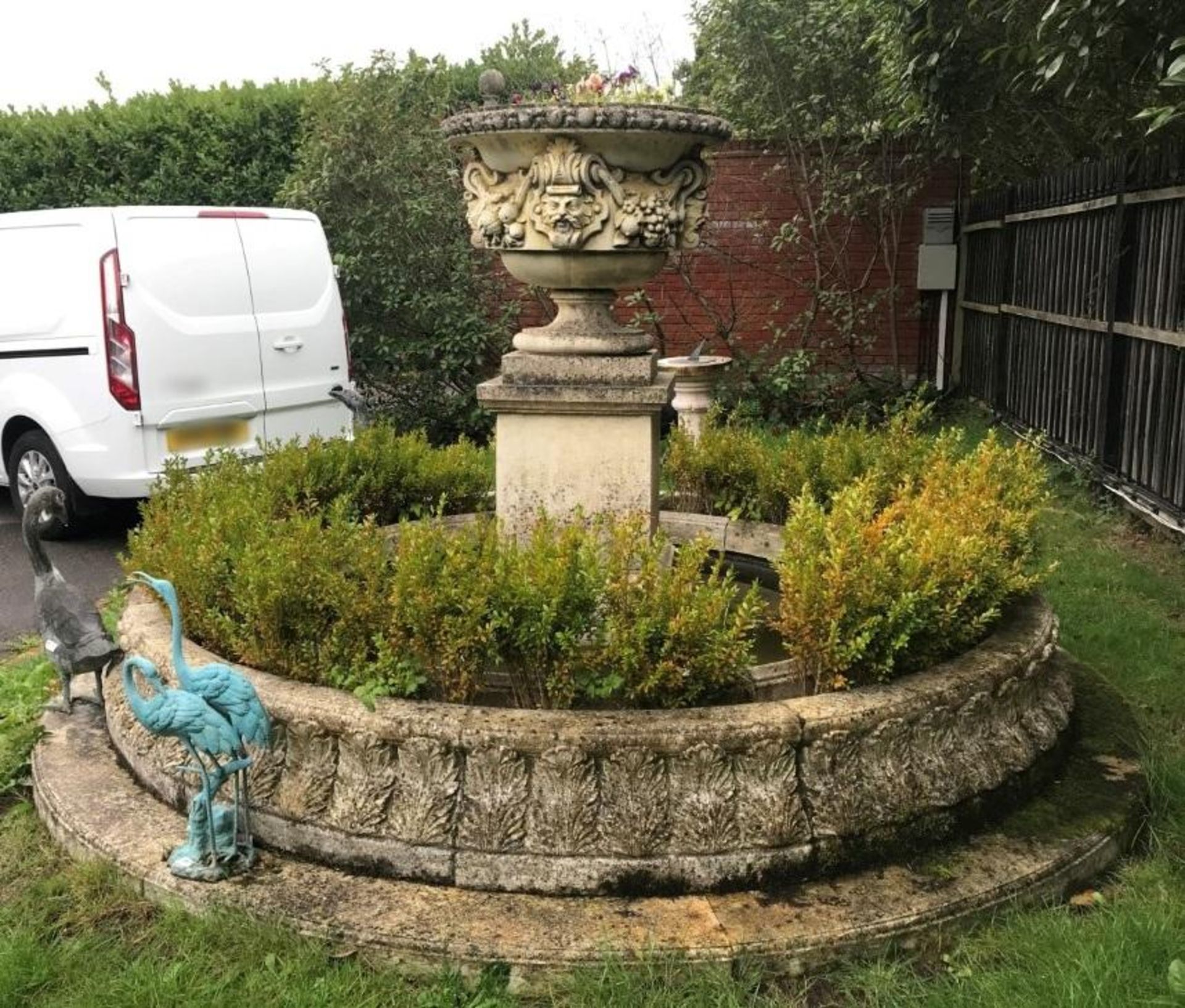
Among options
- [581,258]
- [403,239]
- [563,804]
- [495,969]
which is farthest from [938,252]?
[495,969]

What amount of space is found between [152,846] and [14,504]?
584cm

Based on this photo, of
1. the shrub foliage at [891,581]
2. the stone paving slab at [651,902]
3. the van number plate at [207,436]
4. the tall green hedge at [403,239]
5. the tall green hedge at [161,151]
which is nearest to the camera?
the stone paving slab at [651,902]

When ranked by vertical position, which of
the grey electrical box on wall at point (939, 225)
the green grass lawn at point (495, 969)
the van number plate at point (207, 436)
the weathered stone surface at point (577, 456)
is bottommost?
the green grass lawn at point (495, 969)

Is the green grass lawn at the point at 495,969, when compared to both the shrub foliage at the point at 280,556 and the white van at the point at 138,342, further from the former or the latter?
the white van at the point at 138,342

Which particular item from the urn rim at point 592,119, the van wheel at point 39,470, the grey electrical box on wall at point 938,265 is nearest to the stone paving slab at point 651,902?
the urn rim at point 592,119

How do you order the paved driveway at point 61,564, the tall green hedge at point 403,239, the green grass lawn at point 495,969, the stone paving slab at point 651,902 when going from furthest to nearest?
the tall green hedge at point 403,239 → the paved driveway at point 61,564 → the stone paving slab at point 651,902 → the green grass lawn at point 495,969

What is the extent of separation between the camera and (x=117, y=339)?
7156 millimetres

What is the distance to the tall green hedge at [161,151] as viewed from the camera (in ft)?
39.0

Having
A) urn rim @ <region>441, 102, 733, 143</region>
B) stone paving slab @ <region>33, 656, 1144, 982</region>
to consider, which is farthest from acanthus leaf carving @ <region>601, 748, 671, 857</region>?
urn rim @ <region>441, 102, 733, 143</region>

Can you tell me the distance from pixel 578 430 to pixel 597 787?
1.58 meters

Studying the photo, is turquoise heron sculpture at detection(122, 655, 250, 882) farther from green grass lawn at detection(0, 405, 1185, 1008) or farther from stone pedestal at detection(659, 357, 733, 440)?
stone pedestal at detection(659, 357, 733, 440)

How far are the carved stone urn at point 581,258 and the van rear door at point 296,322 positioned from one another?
3.87 metres

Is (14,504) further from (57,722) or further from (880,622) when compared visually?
(880,622)

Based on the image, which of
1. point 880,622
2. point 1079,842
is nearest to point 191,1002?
point 880,622
